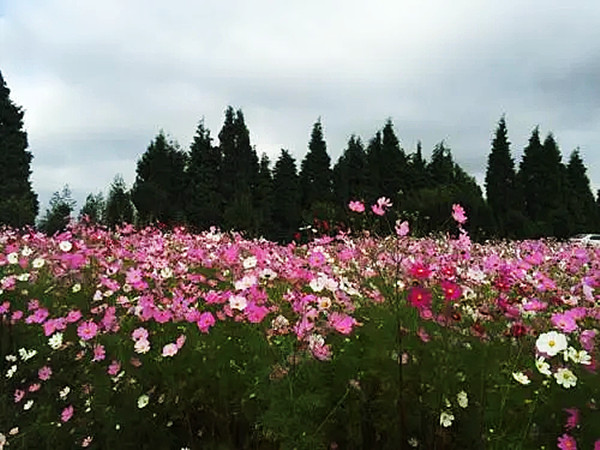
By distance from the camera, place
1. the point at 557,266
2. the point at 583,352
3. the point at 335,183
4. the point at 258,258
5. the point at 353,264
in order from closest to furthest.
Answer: the point at 583,352
the point at 258,258
the point at 353,264
the point at 557,266
the point at 335,183

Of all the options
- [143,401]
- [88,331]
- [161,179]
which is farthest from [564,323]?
[161,179]

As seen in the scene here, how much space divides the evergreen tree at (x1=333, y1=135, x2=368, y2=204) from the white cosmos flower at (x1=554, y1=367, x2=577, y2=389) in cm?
3371

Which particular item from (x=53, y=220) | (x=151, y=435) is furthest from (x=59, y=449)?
(x=53, y=220)

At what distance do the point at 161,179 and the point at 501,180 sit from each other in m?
19.0

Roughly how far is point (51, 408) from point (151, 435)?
3.01 feet

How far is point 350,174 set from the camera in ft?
123

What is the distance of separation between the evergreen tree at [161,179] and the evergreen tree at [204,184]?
29.1 inches

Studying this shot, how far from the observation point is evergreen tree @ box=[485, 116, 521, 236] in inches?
1446

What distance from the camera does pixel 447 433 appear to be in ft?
7.43

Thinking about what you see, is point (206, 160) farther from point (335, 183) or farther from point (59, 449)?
point (59, 449)

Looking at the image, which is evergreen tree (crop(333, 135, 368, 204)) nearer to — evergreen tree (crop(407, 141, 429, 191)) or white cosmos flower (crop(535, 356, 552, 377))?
evergreen tree (crop(407, 141, 429, 191))

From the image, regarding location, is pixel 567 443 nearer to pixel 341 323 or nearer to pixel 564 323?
pixel 564 323

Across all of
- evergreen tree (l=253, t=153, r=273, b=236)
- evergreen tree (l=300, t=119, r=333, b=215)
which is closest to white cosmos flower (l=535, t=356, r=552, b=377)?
evergreen tree (l=253, t=153, r=273, b=236)

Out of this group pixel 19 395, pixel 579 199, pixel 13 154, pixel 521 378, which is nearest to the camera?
pixel 521 378
